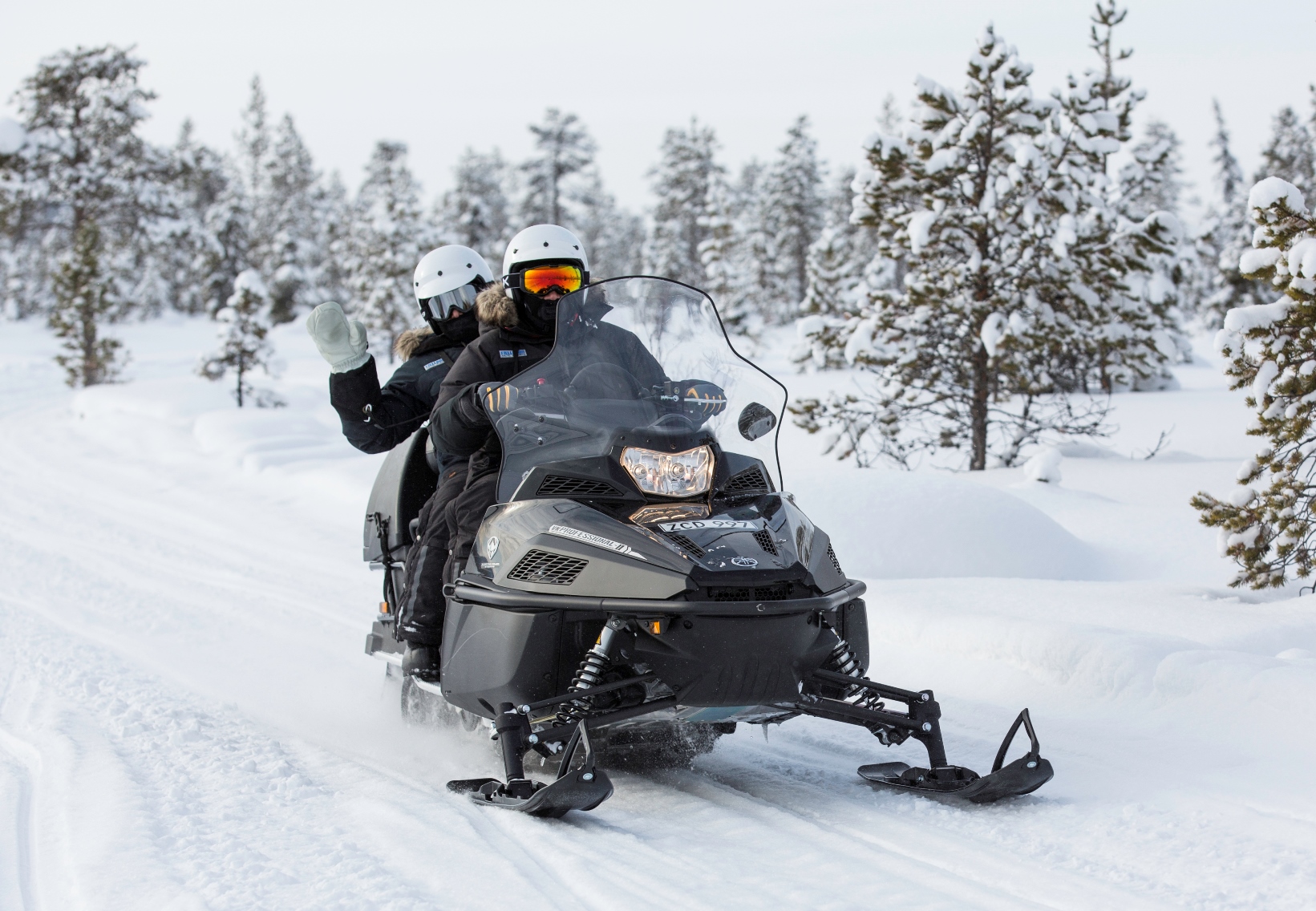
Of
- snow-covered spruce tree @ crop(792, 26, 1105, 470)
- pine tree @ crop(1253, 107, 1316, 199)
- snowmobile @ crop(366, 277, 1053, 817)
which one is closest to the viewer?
snowmobile @ crop(366, 277, 1053, 817)

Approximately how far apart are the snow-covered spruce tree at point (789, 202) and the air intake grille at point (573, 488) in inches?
2088

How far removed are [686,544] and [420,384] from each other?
2213mm

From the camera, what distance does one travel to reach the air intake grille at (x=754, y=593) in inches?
148

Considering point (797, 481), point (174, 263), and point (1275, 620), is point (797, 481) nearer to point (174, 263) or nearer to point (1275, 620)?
point (1275, 620)

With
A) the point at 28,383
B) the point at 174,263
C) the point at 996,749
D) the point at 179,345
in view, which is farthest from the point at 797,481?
the point at 174,263

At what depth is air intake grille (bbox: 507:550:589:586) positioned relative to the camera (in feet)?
12.9

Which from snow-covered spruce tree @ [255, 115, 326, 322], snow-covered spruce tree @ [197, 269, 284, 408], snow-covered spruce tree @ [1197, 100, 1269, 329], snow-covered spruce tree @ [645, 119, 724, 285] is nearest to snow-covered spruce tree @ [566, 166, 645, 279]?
snow-covered spruce tree @ [645, 119, 724, 285]

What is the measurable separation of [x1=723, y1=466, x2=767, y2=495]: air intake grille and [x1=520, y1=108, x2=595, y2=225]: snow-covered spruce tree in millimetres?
48227

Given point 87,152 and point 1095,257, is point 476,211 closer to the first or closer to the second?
point 87,152

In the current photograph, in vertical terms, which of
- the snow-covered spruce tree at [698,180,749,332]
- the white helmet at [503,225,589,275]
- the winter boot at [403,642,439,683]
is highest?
the snow-covered spruce tree at [698,180,749,332]

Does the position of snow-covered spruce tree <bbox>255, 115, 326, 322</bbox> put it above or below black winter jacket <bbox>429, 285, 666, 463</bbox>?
above

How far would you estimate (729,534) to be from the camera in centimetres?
392

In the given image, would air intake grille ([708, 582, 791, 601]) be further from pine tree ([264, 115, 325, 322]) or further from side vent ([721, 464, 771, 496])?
pine tree ([264, 115, 325, 322])

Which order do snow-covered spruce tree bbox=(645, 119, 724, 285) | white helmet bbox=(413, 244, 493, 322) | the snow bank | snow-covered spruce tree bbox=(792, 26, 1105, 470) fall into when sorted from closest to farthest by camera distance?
white helmet bbox=(413, 244, 493, 322) < the snow bank < snow-covered spruce tree bbox=(792, 26, 1105, 470) < snow-covered spruce tree bbox=(645, 119, 724, 285)
